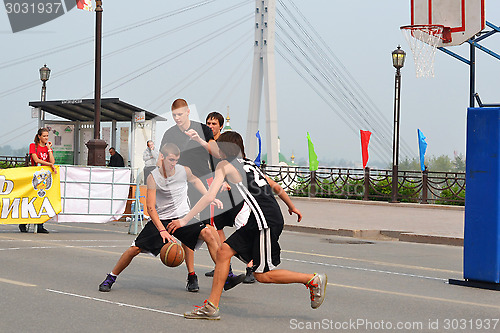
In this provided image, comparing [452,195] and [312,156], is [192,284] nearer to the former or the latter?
[452,195]

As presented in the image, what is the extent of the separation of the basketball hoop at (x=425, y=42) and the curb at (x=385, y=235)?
6.90 m

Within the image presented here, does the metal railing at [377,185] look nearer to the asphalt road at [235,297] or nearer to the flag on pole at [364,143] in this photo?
the flag on pole at [364,143]

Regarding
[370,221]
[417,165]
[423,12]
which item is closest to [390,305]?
[370,221]

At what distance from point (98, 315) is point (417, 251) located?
8.29 metres

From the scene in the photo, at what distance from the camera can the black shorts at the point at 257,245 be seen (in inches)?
276

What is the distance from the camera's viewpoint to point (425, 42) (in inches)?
881

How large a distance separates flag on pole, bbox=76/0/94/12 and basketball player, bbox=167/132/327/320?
1562cm

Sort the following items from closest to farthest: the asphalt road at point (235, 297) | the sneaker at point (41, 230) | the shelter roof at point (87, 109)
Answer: the asphalt road at point (235, 297), the sneaker at point (41, 230), the shelter roof at point (87, 109)

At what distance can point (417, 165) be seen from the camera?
244 ft

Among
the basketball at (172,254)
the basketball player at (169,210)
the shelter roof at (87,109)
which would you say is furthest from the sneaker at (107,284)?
the shelter roof at (87,109)

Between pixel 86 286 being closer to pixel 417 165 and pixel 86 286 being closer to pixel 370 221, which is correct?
pixel 370 221

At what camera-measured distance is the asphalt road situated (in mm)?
6883

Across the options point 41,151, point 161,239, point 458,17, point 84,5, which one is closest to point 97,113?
point 84,5

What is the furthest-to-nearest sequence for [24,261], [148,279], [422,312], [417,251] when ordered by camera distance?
1. [417,251]
2. [24,261]
3. [148,279]
4. [422,312]
